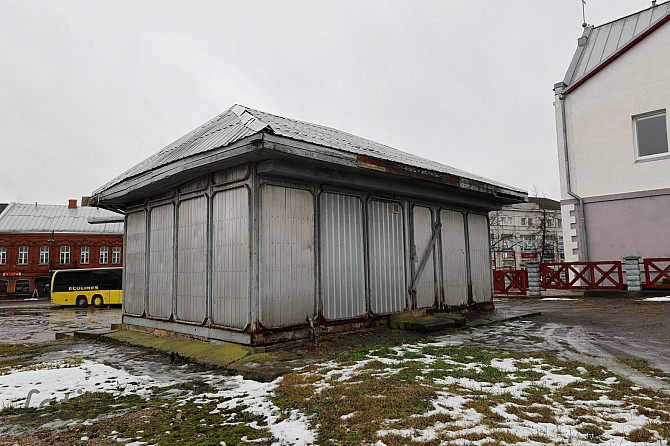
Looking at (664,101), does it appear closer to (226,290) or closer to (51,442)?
(226,290)

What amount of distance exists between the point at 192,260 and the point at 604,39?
73.0 feet

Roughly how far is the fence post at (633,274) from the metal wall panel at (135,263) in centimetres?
1714

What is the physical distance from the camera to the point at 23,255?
43.0 m

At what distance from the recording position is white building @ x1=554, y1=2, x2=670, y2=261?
58.3 feet

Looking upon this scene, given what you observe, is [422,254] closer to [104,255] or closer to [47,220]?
[104,255]

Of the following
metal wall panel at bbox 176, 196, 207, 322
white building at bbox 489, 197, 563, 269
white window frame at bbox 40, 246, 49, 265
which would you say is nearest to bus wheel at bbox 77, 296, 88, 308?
white window frame at bbox 40, 246, 49, 265

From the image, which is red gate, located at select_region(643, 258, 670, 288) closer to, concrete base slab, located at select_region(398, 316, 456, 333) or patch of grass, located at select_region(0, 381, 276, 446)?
concrete base slab, located at select_region(398, 316, 456, 333)

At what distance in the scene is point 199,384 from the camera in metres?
5.97

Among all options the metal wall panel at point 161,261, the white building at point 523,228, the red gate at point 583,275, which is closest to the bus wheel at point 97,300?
the metal wall panel at point 161,261

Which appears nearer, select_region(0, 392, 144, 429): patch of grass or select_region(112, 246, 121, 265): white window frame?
select_region(0, 392, 144, 429): patch of grass

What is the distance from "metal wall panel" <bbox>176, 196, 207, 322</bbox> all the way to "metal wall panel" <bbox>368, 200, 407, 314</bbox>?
3515 millimetres

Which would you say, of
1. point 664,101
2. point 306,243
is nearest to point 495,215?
point 664,101

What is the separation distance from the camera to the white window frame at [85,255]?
146 ft

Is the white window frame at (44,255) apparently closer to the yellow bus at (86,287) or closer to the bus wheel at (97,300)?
the yellow bus at (86,287)
